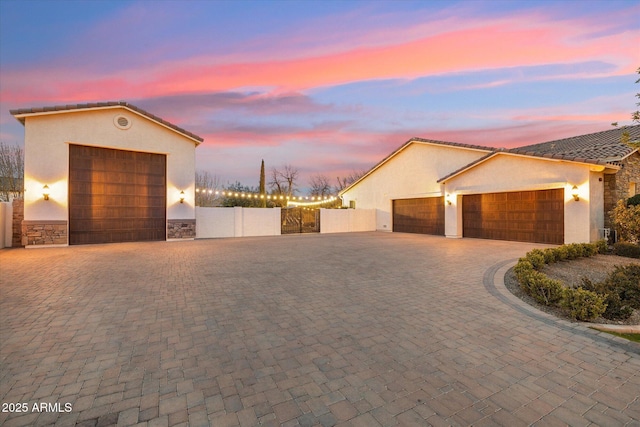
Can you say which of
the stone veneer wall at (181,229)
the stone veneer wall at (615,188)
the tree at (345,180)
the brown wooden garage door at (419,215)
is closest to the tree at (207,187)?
the stone veneer wall at (181,229)

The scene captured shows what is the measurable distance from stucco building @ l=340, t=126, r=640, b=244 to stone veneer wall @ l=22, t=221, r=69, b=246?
1931 centimetres

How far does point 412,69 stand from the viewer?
41.4ft

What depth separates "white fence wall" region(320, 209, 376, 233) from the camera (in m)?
21.1

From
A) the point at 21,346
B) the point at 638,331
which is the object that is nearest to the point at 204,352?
the point at 21,346

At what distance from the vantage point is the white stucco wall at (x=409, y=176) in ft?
56.8

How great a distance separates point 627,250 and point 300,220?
16.1m

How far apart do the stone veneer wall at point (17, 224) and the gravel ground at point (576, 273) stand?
18.5 metres

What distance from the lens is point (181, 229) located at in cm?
1484

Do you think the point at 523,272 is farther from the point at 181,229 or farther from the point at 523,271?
the point at 181,229

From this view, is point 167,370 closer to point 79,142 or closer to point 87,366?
point 87,366

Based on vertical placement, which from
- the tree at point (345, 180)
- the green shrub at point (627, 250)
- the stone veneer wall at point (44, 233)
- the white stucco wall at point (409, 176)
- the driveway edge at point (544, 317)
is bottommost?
the driveway edge at point (544, 317)

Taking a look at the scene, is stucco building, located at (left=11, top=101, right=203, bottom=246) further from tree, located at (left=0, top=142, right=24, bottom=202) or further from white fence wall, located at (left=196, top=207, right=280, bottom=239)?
tree, located at (left=0, top=142, right=24, bottom=202)

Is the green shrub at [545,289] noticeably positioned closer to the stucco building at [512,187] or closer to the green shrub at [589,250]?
the green shrub at [589,250]

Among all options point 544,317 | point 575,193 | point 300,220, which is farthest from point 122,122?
point 575,193
